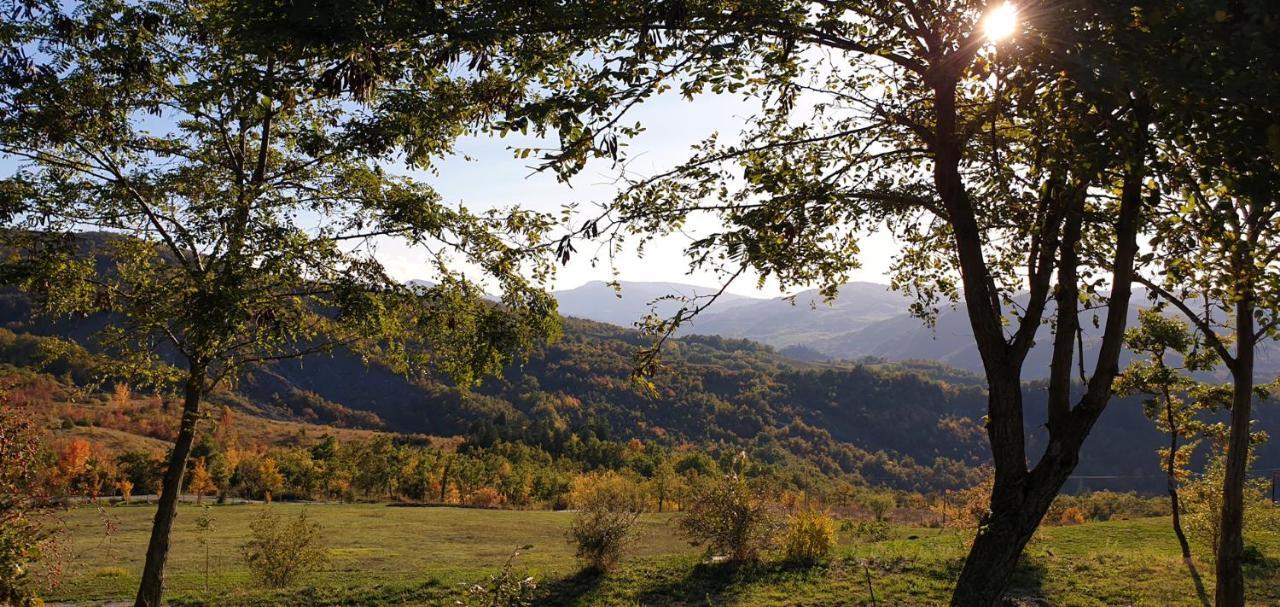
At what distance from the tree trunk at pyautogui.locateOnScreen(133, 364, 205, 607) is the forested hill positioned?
2913 inches

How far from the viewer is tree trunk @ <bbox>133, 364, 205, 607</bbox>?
8.58 metres

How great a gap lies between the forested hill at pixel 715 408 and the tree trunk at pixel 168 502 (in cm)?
7399

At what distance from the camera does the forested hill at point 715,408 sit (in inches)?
4043

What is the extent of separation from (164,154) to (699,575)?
11.7 metres

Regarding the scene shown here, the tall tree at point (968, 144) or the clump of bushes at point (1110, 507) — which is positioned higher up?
the tall tree at point (968, 144)

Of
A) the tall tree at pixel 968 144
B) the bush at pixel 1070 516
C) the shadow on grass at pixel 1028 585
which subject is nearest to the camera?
the tall tree at pixel 968 144

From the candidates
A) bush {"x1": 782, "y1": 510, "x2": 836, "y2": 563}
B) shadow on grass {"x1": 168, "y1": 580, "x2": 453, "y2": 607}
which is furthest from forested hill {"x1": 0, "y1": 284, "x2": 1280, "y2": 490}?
shadow on grass {"x1": 168, "y1": 580, "x2": 453, "y2": 607}

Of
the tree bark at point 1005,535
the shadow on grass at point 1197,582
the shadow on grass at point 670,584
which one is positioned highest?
the tree bark at point 1005,535

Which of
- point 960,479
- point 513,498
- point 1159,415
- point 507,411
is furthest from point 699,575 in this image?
point 960,479

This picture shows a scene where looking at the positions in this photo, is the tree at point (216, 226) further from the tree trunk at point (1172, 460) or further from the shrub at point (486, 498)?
the shrub at point (486, 498)

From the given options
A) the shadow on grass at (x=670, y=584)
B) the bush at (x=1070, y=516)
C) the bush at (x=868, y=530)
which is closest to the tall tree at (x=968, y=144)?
the shadow on grass at (x=670, y=584)

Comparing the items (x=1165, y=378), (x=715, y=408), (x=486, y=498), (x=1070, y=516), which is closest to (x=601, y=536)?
(x=1165, y=378)

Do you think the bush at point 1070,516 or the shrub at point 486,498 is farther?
the shrub at point 486,498

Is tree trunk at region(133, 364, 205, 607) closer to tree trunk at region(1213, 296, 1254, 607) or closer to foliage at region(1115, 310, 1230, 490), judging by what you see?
tree trunk at region(1213, 296, 1254, 607)
